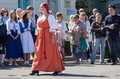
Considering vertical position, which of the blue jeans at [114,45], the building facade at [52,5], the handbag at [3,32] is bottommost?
the blue jeans at [114,45]

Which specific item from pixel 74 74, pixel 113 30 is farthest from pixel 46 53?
pixel 113 30

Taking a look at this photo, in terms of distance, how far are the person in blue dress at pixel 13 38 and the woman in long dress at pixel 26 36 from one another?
18 cm

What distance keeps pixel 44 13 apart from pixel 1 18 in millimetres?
3817

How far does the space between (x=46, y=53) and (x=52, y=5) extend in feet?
49.6

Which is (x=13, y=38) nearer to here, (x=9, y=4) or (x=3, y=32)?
(x=3, y=32)

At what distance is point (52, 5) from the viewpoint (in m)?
27.2

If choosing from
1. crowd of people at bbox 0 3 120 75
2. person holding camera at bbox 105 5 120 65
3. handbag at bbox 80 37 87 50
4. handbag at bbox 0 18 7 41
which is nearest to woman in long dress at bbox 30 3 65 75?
crowd of people at bbox 0 3 120 75

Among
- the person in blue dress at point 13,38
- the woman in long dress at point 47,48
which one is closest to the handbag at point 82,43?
the person in blue dress at point 13,38

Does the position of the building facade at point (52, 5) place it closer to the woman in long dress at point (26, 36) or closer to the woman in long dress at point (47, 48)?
the woman in long dress at point (26, 36)

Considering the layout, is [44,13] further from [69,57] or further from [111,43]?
[69,57]

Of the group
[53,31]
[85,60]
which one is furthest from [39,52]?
[85,60]

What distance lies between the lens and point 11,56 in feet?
52.3

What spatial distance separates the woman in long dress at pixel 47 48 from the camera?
12258 mm

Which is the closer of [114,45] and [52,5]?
[114,45]
